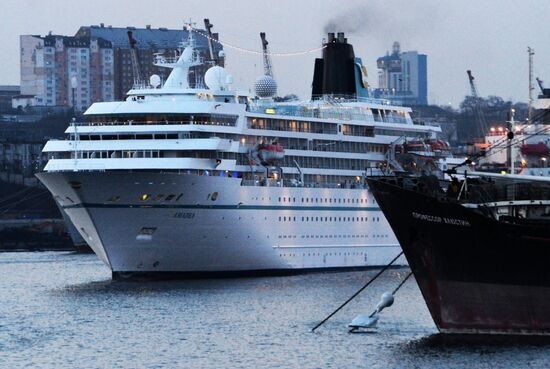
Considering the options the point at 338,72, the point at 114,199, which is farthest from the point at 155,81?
the point at 338,72

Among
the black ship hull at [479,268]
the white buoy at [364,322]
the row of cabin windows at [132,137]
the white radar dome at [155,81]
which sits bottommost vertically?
the white buoy at [364,322]

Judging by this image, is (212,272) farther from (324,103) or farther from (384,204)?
(384,204)

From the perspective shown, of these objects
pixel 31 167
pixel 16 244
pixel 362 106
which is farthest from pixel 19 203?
pixel 362 106

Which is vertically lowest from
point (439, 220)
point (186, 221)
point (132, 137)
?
point (186, 221)

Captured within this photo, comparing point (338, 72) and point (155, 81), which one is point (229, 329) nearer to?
point (155, 81)

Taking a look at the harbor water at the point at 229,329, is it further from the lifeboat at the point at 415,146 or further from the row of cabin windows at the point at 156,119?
the lifeboat at the point at 415,146

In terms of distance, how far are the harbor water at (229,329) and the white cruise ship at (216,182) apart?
1795 millimetres

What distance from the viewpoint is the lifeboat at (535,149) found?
204 feet

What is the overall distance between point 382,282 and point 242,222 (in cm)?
617

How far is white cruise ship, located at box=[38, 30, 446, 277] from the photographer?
64.2 meters

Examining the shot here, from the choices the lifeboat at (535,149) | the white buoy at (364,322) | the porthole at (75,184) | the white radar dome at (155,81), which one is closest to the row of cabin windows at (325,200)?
the white radar dome at (155,81)

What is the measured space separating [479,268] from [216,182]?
23.1 meters

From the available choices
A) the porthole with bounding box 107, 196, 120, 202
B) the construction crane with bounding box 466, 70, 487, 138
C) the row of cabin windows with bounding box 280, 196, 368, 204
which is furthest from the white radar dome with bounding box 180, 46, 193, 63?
the construction crane with bounding box 466, 70, 487, 138

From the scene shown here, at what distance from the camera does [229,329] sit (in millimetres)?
49188
